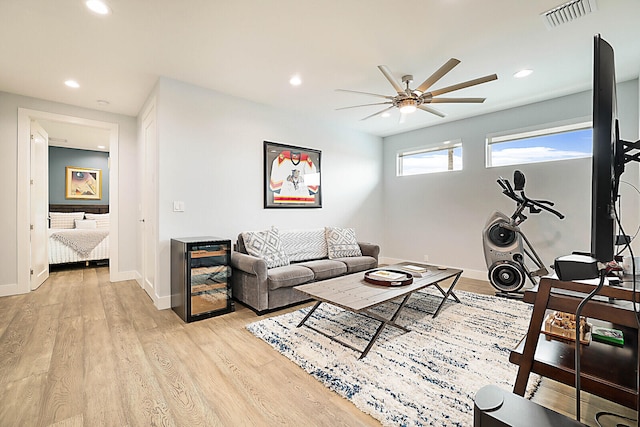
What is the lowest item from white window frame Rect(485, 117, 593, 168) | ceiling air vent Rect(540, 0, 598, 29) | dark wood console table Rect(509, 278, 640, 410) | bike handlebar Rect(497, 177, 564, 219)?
dark wood console table Rect(509, 278, 640, 410)

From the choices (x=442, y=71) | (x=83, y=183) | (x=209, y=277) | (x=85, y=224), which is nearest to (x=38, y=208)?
(x=85, y=224)

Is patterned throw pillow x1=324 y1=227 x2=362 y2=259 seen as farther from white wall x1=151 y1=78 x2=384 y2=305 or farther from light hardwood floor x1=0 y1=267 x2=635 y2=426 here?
light hardwood floor x1=0 y1=267 x2=635 y2=426

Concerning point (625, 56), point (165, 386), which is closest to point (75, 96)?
point (165, 386)

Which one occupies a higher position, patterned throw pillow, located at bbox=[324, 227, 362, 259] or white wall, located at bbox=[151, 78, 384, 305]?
white wall, located at bbox=[151, 78, 384, 305]

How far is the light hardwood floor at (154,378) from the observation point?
1658mm

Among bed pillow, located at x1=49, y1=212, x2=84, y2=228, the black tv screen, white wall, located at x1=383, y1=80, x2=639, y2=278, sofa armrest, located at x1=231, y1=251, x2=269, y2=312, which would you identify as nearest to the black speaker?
white wall, located at x1=383, y1=80, x2=639, y2=278

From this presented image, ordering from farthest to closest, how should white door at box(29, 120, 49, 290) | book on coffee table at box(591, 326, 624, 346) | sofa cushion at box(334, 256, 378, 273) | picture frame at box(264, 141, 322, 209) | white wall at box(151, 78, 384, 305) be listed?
picture frame at box(264, 141, 322, 209), white door at box(29, 120, 49, 290), sofa cushion at box(334, 256, 378, 273), white wall at box(151, 78, 384, 305), book on coffee table at box(591, 326, 624, 346)

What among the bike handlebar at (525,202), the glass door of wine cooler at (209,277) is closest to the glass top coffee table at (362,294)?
the glass door of wine cooler at (209,277)

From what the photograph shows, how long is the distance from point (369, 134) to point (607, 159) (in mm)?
5232

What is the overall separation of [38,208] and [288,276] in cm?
404

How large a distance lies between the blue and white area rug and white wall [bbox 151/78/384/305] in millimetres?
1529

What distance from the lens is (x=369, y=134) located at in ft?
19.6

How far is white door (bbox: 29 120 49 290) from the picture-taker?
4211 millimetres

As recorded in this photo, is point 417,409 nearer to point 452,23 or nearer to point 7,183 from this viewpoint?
point 452,23
